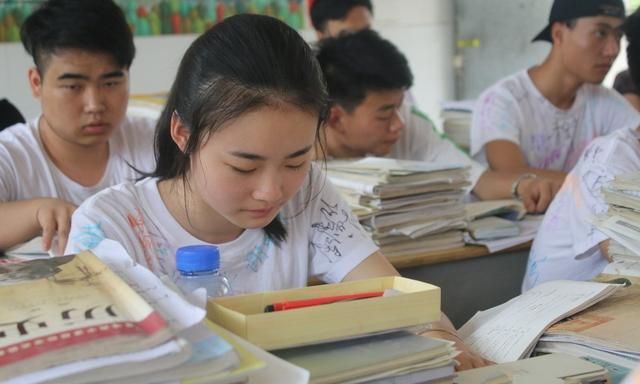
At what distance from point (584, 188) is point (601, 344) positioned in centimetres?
77

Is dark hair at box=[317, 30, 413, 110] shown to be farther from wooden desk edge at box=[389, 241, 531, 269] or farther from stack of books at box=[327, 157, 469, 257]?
wooden desk edge at box=[389, 241, 531, 269]

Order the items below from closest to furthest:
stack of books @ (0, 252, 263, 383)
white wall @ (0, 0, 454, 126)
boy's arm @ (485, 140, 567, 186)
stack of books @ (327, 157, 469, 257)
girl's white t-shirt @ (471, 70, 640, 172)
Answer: stack of books @ (0, 252, 263, 383)
stack of books @ (327, 157, 469, 257)
boy's arm @ (485, 140, 567, 186)
girl's white t-shirt @ (471, 70, 640, 172)
white wall @ (0, 0, 454, 126)

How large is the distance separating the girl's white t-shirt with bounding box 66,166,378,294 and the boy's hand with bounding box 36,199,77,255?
41 centimetres

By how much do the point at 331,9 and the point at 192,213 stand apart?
2.46m

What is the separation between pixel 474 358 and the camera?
1.23 metres

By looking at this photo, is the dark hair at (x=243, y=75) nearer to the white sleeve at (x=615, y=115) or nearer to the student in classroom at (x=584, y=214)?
the student in classroom at (x=584, y=214)

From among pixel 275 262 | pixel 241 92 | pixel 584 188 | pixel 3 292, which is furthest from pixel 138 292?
pixel 584 188

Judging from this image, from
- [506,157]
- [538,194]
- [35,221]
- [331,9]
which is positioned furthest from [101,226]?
[331,9]

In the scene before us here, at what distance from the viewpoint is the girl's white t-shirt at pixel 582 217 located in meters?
1.91

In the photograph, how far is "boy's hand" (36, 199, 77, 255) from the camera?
1.83 metres

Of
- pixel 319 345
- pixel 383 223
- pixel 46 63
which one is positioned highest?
pixel 46 63

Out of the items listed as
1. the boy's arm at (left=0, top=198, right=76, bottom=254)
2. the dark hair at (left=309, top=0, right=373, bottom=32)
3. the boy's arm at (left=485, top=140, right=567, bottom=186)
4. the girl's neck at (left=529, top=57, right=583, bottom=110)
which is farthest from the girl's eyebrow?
the dark hair at (left=309, top=0, right=373, bottom=32)

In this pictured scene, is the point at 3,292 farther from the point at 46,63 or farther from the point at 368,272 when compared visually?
the point at 46,63

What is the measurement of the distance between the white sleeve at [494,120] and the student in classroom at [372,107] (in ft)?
0.57
